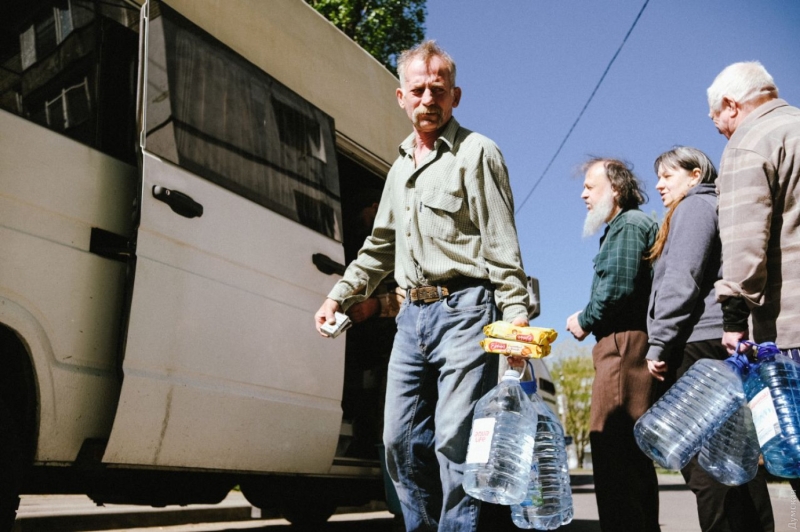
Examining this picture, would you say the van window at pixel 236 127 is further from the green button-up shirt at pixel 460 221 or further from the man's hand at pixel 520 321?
the man's hand at pixel 520 321

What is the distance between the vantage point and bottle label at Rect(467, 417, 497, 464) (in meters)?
2.21

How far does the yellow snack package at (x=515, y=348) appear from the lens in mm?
2307

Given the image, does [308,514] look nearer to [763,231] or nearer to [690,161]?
[690,161]

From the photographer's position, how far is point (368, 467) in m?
4.30

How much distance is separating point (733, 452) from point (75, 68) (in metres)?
2.70

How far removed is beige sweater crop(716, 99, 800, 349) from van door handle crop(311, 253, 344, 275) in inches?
77.2

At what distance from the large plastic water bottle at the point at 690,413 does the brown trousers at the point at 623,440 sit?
17.2 inches

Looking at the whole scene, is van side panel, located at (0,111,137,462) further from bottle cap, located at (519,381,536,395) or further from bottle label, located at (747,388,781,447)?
bottle label, located at (747,388,781,447)

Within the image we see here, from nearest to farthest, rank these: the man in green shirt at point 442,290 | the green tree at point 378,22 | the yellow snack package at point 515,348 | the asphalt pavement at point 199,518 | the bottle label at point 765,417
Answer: the bottle label at point 765,417 < the yellow snack package at point 515,348 < the man in green shirt at point 442,290 < the asphalt pavement at point 199,518 < the green tree at point 378,22

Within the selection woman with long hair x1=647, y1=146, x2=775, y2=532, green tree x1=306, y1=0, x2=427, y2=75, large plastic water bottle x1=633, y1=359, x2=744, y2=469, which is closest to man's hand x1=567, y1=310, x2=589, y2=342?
woman with long hair x1=647, y1=146, x2=775, y2=532

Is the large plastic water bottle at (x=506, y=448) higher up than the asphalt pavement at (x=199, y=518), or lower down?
higher up

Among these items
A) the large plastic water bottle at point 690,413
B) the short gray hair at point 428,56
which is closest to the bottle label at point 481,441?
the large plastic water bottle at point 690,413

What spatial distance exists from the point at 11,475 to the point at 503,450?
1.54m

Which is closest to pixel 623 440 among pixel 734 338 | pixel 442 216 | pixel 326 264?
pixel 734 338
